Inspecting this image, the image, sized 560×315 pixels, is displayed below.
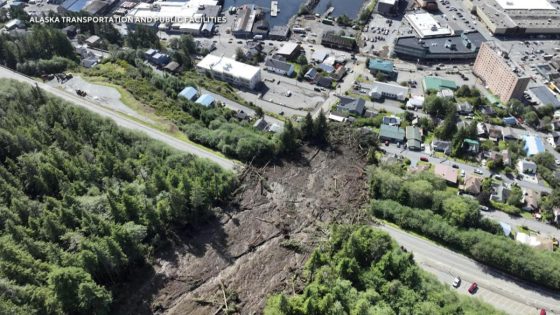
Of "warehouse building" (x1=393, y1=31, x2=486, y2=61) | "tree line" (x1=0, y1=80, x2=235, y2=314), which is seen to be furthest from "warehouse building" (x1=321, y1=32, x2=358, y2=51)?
"tree line" (x1=0, y1=80, x2=235, y2=314)

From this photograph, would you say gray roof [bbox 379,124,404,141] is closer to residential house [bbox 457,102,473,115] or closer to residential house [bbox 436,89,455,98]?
residential house [bbox 457,102,473,115]

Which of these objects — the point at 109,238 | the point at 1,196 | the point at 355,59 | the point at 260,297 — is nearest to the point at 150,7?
the point at 355,59

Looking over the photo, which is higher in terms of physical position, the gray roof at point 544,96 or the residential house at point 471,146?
the gray roof at point 544,96

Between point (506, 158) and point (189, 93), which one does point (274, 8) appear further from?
point (506, 158)

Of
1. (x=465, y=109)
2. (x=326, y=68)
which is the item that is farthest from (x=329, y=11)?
(x=465, y=109)

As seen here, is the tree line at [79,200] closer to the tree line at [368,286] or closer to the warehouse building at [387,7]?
the tree line at [368,286]

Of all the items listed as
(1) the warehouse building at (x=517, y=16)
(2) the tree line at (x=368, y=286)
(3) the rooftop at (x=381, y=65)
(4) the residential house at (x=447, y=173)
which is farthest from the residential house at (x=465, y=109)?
(2) the tree line at (x=368, y=286)
